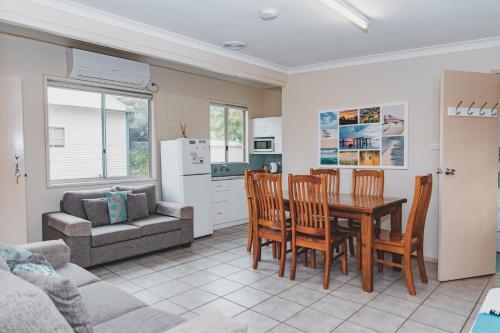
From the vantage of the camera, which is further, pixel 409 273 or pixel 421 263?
pixel 421 263

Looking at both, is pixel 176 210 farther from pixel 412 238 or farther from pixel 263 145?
pixel 412 238

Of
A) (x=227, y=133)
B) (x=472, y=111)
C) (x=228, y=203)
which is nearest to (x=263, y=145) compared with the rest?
(x=227, y=133)

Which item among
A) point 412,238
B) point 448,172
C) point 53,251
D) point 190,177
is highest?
point 448,172

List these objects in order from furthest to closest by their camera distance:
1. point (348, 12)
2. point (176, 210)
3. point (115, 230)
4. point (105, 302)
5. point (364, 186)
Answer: point (176, 210) < point (364, 186) < point (115, 230) < point (348, 12) < point (105, 302)

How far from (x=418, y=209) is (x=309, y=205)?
0.98 metres

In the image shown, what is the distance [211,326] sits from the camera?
132cm

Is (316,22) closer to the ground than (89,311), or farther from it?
farther from it

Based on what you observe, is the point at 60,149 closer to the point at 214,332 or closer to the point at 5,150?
the point at 5,150

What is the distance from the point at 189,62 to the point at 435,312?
11.3 ft

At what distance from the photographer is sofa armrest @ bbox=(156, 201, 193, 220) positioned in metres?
4.62

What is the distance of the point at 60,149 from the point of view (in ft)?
14.3

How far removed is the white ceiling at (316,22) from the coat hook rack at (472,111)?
0.79m

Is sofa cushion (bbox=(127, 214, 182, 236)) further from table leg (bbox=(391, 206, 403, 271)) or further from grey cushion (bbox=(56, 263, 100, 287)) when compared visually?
table leg (bbox=(391, 206, 403, 271))

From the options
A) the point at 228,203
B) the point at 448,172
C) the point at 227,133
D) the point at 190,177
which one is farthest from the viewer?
the point at 227,133
